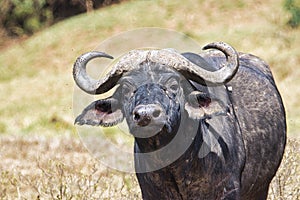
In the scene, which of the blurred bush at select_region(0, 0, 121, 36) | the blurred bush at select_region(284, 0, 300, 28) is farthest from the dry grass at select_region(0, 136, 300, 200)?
the blurred bush at select_region(0, 0, 121, 36)

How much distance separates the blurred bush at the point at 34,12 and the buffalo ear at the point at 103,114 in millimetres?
32019

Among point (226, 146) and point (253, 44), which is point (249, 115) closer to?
point (226, 146)

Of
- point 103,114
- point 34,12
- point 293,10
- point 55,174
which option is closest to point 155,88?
point 103,114

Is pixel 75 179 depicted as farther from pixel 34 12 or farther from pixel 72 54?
pixel 34 12

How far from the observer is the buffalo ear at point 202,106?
4.77m

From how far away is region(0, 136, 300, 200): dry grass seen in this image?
718 cm

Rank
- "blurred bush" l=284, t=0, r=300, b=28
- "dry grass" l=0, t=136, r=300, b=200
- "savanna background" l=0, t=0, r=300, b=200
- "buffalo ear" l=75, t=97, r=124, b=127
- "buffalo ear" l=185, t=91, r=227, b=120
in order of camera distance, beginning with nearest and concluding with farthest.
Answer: "buffalo ear" l=185, t=91, r=227, b=120, "buffalo ear" l=75, t=97, r=124, b=127, "dry grass" l=0, t=136, r=300, b=200, "savanna background" l=0, t=0, r=300, b=200, "blurred bush" l=284, t=0, r=300, b=28

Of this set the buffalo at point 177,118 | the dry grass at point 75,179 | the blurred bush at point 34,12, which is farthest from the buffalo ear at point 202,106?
the blurred bush at point 34,12

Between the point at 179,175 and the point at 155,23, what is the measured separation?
89.8ft

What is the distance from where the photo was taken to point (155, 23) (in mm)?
32094

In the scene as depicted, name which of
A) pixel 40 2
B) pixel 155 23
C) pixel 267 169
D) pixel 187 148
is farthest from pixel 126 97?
pixel 40 2

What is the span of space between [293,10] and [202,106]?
24.1 m

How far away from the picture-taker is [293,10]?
28188 millimetres

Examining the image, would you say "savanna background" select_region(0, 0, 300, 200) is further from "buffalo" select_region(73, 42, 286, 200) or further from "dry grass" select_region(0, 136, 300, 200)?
"buffalo" select_region(73, 42, 286, 200)
